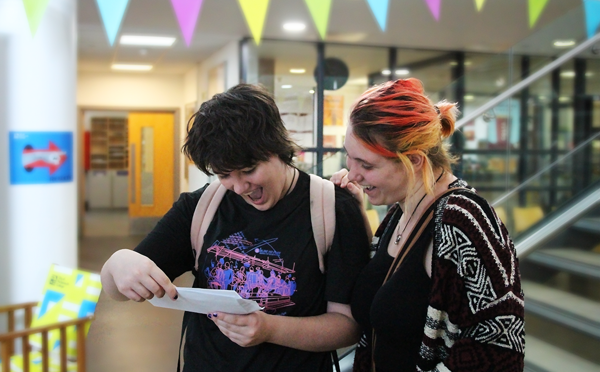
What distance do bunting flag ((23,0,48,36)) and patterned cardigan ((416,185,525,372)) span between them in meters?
3.23

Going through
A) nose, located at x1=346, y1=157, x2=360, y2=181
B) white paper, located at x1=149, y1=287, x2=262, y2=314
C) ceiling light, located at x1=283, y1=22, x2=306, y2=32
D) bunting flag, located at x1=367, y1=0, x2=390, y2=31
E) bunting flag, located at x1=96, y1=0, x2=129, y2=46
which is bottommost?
white paper, located at x1=149, y1=287, x2=262, y2=314

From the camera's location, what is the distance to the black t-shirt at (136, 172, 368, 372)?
4.08ft

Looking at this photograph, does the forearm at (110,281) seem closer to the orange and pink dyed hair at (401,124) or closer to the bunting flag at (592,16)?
the orange and pink dyed hair at (401,124)

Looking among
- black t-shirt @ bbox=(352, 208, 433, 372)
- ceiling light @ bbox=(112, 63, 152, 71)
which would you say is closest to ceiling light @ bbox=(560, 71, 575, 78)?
black t-shirt @ bbox=(352, 208, 433, 372)

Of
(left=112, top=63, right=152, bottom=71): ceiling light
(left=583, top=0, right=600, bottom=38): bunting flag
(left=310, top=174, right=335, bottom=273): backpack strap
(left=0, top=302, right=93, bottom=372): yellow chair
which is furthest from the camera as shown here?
(left=112, top=63, right=152, bottom=71): ceiling light

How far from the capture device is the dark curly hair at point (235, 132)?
1.17 metres

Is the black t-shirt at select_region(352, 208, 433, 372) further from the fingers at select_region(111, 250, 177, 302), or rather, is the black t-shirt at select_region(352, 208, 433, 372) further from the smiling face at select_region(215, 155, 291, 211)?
the fingers at select_region(111, 250, 177, 302)

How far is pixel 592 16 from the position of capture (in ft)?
15.4

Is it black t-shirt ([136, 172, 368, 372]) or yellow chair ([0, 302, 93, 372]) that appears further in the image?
yellow chair ([0, 302, 93, 372])

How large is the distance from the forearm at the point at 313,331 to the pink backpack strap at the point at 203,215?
10.6 inches

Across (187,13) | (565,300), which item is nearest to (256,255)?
(565,300)

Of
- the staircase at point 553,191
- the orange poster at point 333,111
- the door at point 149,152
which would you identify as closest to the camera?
the staircase at point 553,191

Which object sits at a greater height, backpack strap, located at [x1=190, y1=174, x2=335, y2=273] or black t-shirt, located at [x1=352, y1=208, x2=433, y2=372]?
backpack strap, located at [x1=190, y1=174, x2=335, y2=273]

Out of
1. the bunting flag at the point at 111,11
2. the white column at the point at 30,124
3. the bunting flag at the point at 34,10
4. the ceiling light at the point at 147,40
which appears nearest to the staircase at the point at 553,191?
the bunting flag at the point at 111,11
